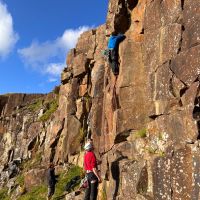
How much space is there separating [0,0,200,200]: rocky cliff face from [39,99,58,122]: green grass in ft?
45.3

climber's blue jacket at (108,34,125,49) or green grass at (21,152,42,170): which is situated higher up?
climber's blue jacket at (108,34,125,49)

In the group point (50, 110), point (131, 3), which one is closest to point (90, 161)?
point (131, 3)

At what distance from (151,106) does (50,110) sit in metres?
30.1

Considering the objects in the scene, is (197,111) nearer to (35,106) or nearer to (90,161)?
(90,161)

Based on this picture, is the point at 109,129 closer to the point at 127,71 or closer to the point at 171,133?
the point at 127,71

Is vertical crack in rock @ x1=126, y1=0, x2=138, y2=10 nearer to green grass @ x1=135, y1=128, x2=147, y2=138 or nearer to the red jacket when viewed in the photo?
green grass @ x1=135, y1=128, x2=147, y2=138

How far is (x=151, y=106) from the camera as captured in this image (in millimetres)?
18000

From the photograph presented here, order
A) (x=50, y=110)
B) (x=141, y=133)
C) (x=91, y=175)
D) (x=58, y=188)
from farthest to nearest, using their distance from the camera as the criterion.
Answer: (x=50, y=110)
(x=58, y=188)
(x=141, y=133)
(x=91, y=175)

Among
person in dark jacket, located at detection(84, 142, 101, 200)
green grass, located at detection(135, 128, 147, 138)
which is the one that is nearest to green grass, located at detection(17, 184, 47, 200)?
person in dark jacket, located at detection(84, 142, 101, 200)

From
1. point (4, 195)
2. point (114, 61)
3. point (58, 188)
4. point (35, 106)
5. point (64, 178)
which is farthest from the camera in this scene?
point (35, 106)

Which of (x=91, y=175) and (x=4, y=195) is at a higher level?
(x=4, y=195)

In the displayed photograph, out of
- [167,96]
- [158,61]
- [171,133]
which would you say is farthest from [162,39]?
[171,133]

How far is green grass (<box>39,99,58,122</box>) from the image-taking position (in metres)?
45.5

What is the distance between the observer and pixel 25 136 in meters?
48.8
